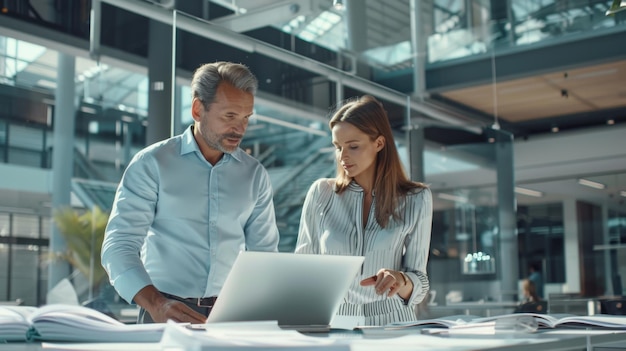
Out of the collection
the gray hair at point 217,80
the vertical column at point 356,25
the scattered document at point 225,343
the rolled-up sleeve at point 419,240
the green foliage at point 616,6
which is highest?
the vertical column at point 356,25

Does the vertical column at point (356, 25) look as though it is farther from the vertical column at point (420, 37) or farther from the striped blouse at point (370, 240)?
the striped blouse at point (370, 240)

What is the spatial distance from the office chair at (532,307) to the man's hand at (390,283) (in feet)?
20.9

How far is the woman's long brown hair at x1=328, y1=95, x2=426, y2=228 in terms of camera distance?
2773 mm

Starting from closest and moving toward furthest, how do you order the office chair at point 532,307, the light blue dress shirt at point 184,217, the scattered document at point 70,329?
1. the scattered document at point 70,329
2. the light blue dress shirt at point 184,217
3. the office chair at point 532,307

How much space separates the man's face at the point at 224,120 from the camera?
257 cm

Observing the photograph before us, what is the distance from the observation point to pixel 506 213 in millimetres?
9070

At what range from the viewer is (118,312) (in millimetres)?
7680

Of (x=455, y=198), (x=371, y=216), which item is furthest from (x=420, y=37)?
(x=371, y=216)

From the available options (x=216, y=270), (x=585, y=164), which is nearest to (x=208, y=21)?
(x=216, y=270)

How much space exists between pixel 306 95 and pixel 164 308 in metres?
4.13

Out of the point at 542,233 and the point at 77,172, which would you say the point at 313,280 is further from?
the point at 542,233

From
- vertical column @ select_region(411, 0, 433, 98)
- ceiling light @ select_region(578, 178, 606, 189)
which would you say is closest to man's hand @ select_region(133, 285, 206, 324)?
vertical column @ select_region(411, 0, 433, 98)

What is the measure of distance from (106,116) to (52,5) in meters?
3.80

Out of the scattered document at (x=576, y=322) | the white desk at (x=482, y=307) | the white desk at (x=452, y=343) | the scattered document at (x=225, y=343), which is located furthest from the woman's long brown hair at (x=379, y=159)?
the white desk at (x=482, y=307)
